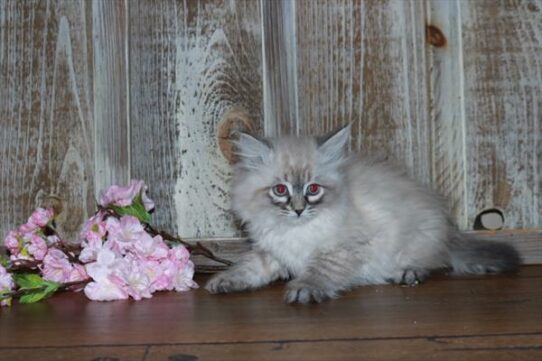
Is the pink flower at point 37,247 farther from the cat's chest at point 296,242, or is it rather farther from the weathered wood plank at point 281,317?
the cat's chest at point 296,242

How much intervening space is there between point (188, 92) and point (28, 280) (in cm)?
85

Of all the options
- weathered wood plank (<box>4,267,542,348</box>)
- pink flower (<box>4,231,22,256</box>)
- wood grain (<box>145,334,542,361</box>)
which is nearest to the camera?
wood grain (<box>145,334,542,361</box>)

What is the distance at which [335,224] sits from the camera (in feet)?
6.93

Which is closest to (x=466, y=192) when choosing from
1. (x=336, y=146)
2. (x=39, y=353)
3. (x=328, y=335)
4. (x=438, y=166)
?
(x=438, y=166)

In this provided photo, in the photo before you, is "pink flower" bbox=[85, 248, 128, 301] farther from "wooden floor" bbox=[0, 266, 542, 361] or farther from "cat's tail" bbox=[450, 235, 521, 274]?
"cat's tail" bbox=[450, 235, 521, 274]

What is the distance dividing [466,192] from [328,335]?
1.11 meters

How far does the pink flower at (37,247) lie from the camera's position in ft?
6.89

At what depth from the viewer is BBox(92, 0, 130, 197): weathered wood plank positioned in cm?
249

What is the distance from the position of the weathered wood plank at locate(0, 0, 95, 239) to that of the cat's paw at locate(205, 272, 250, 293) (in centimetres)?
62

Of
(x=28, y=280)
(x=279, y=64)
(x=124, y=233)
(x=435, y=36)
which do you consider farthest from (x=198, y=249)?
(x=435, y=36)

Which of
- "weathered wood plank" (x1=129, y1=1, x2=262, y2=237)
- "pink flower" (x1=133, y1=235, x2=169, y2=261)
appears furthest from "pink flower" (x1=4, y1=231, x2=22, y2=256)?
"weathered wood plank" (x1=129, y1=1, x2=262, y2=237)

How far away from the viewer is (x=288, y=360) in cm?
141

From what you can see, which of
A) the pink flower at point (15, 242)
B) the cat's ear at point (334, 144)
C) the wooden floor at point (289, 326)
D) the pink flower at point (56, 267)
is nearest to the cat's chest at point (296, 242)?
the wooden floor at point (289, 326)

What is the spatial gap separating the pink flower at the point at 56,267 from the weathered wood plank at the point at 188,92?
47 cm
